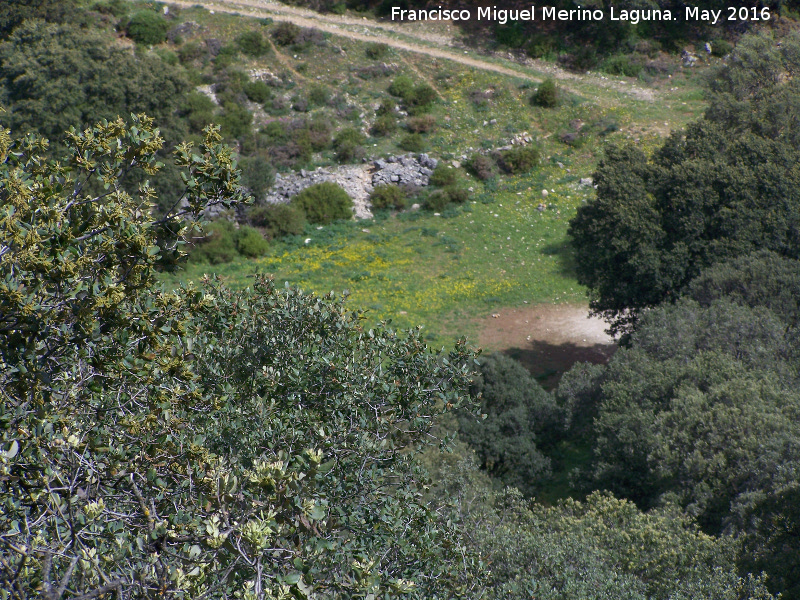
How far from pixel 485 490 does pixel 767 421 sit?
198 inches

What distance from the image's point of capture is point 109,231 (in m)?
5.48

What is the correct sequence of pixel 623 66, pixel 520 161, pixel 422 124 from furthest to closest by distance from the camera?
pixel 623 66 → pixel 422 124 → pixel 520 161

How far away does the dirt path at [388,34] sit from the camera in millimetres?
39094

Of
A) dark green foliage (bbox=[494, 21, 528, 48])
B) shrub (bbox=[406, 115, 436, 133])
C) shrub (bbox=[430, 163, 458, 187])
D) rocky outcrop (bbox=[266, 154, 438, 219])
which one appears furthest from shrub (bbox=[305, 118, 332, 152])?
dark green foliage (bbox=[494, 21, 528, 48])

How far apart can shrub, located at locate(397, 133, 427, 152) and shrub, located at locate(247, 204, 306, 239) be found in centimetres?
726

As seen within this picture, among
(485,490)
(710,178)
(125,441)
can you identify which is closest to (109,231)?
(125,441)

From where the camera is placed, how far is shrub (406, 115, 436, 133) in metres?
35.5

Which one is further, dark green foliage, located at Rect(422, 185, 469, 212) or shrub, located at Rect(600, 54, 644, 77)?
shrub, located at Rect(600, 54, 644, 77)

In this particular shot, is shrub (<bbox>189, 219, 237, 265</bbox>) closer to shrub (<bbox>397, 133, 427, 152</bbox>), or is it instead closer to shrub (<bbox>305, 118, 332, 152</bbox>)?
shrub (<bbox>305, 118, 332, 152</bbox>)

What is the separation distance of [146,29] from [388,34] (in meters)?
13.6

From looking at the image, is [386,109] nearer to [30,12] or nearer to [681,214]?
[30,12]

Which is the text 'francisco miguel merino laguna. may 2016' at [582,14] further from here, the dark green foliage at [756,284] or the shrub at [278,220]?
the dark green foliage at [756,284]

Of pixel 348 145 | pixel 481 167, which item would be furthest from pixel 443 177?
pixel 348 145

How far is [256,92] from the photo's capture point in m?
36.3
